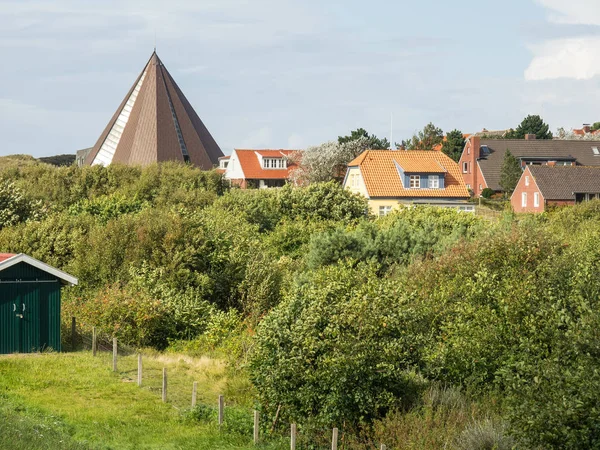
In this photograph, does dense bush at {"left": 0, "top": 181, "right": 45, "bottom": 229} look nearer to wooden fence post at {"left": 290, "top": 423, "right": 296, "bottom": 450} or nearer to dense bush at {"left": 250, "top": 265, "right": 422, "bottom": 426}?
dense bush at {"left": 250, "top": 265, "right": 422, "bottom": 426}

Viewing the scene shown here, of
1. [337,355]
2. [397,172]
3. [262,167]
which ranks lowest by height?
[337,355]

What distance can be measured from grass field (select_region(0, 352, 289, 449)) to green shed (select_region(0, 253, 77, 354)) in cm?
64

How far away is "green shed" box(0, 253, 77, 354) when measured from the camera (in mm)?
23750

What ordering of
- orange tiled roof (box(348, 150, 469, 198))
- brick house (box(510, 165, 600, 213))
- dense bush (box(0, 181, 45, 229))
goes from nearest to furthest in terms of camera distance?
1. dense bush (box(0, 181, 45, 229))
2. orange tiled roof (box(348, 150, 469, 198))
3. brick house (box(510, 165, 600, 213))

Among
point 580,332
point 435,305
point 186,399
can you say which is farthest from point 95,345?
point 580,332

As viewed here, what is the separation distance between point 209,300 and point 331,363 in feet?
59.3

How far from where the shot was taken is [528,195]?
2721 inches

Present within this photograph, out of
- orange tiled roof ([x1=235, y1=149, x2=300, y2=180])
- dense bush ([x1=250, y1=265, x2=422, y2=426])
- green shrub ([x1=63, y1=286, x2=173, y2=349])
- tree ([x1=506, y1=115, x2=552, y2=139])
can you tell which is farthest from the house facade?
dense bush ([x1=250, y1=265, x2=422, y2=426])

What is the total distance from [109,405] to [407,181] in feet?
153

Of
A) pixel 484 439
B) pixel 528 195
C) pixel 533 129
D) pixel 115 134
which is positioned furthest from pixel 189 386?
pixel 533 129

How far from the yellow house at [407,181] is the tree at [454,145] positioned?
23652 mm

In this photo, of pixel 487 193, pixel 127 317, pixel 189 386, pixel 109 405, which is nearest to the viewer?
pixel 109 405

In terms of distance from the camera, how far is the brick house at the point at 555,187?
66.6 metres

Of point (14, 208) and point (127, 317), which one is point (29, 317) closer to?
point (127, 317)
